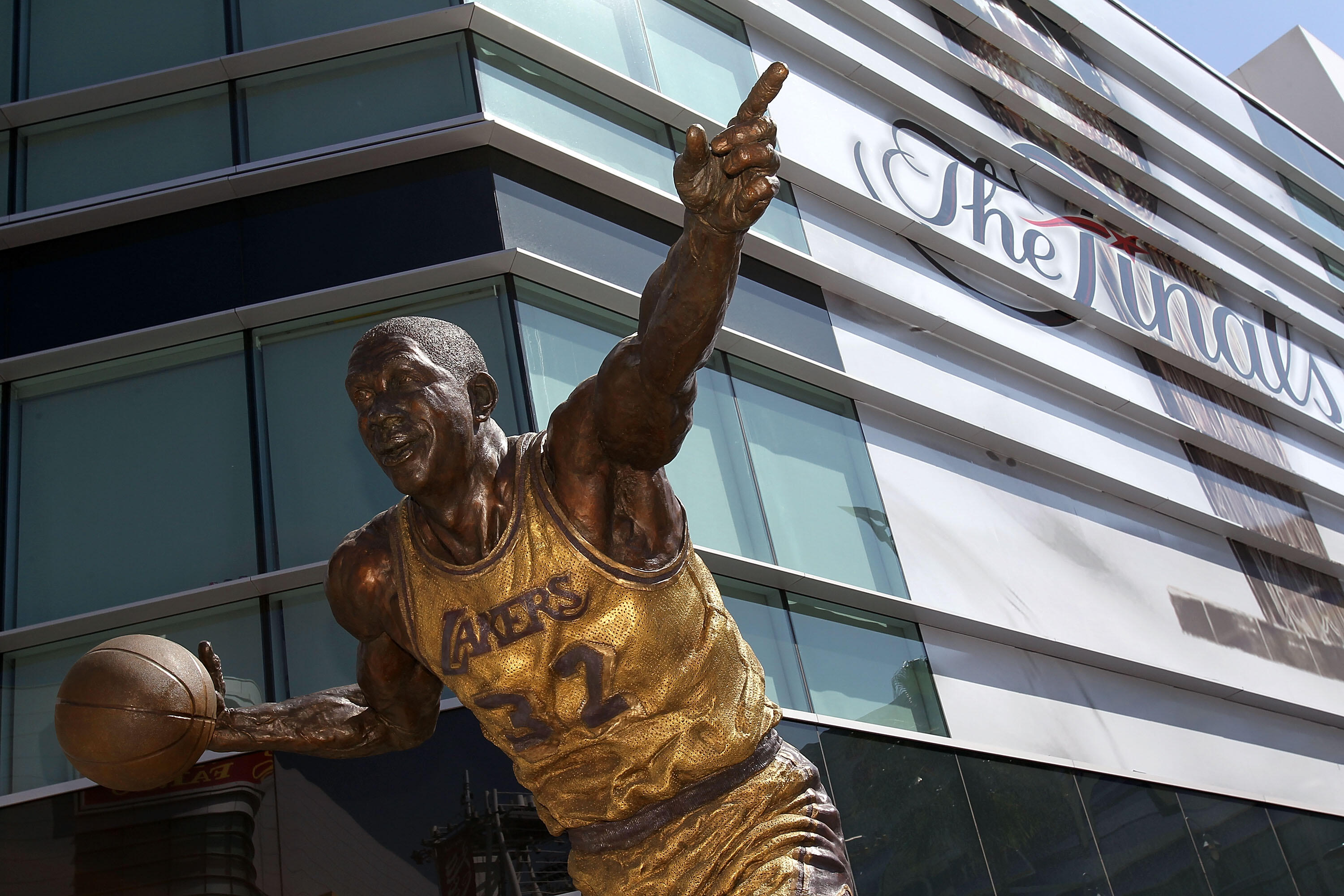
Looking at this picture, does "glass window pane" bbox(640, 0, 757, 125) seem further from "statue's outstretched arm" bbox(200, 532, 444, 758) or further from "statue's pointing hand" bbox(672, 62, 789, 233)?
"statue's pointing hand" bbox(672, 62, 789, 233)

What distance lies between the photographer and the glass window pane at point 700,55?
10.3 meters

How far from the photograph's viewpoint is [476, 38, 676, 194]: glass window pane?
28.9 ft

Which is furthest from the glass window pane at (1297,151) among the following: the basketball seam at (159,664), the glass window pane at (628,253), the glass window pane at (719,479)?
the basketball seam at (159,664)

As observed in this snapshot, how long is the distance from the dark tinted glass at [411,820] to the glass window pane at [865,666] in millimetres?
2420

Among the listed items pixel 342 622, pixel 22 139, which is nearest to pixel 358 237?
pixel 22 139

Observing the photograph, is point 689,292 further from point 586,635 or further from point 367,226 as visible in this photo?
point 367,226

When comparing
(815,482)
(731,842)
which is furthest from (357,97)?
(731,842)

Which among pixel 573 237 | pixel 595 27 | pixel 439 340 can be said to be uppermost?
pixel 595 27

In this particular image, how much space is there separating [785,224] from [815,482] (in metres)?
2.48

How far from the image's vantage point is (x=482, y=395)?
361 centimetres

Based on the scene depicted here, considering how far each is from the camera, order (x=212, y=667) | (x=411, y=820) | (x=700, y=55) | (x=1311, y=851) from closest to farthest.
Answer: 1. (x=212, y=667)
2. (x=411, y=820)
3. (x=700, y=55)
4. (x=1311, y=851)

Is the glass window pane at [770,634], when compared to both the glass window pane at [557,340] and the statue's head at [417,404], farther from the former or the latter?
the statue's head at [417,404]

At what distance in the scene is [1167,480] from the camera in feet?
43.0

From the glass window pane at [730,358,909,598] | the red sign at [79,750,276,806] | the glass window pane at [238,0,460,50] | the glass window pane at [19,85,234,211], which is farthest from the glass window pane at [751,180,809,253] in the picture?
the red sign at [79,750,276,806]
